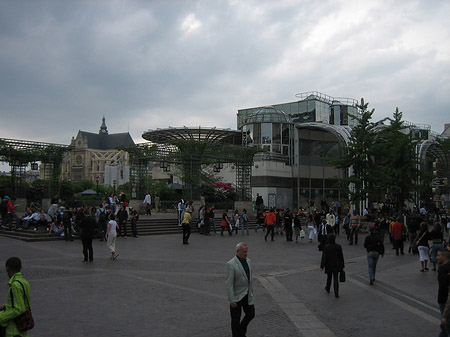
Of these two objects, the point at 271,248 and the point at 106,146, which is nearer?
the point at 271,248

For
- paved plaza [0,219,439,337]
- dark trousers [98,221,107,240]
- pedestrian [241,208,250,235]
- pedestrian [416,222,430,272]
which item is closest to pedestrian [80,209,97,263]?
paved plaza [0,219,439,337]

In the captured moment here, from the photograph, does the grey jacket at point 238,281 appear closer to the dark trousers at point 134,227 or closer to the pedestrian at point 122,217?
the pedestrian at point 122,217

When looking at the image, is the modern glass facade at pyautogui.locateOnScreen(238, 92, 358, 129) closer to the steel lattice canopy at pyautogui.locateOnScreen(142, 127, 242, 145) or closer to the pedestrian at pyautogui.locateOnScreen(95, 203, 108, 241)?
the steel lattice canopy at pyautogui.locateOnScreen(142, 127, 242, 145)

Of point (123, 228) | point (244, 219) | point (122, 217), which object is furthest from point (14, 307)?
point (244, 219)

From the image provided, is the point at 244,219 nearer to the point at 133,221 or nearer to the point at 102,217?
the point at 133,221

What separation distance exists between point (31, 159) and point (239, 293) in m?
29.2

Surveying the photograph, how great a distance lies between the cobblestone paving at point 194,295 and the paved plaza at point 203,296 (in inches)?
0.7

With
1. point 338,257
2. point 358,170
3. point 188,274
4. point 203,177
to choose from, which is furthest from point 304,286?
point 203,177

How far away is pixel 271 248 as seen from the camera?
1884 centimetres

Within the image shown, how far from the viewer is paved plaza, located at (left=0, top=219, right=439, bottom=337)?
7.05m

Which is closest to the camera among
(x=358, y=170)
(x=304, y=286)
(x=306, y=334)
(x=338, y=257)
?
(x=306, y=334)

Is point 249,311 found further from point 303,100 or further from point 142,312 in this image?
point 303,100

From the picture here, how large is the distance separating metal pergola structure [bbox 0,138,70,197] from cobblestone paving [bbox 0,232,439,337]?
1594 cm

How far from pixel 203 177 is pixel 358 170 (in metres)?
24.3
